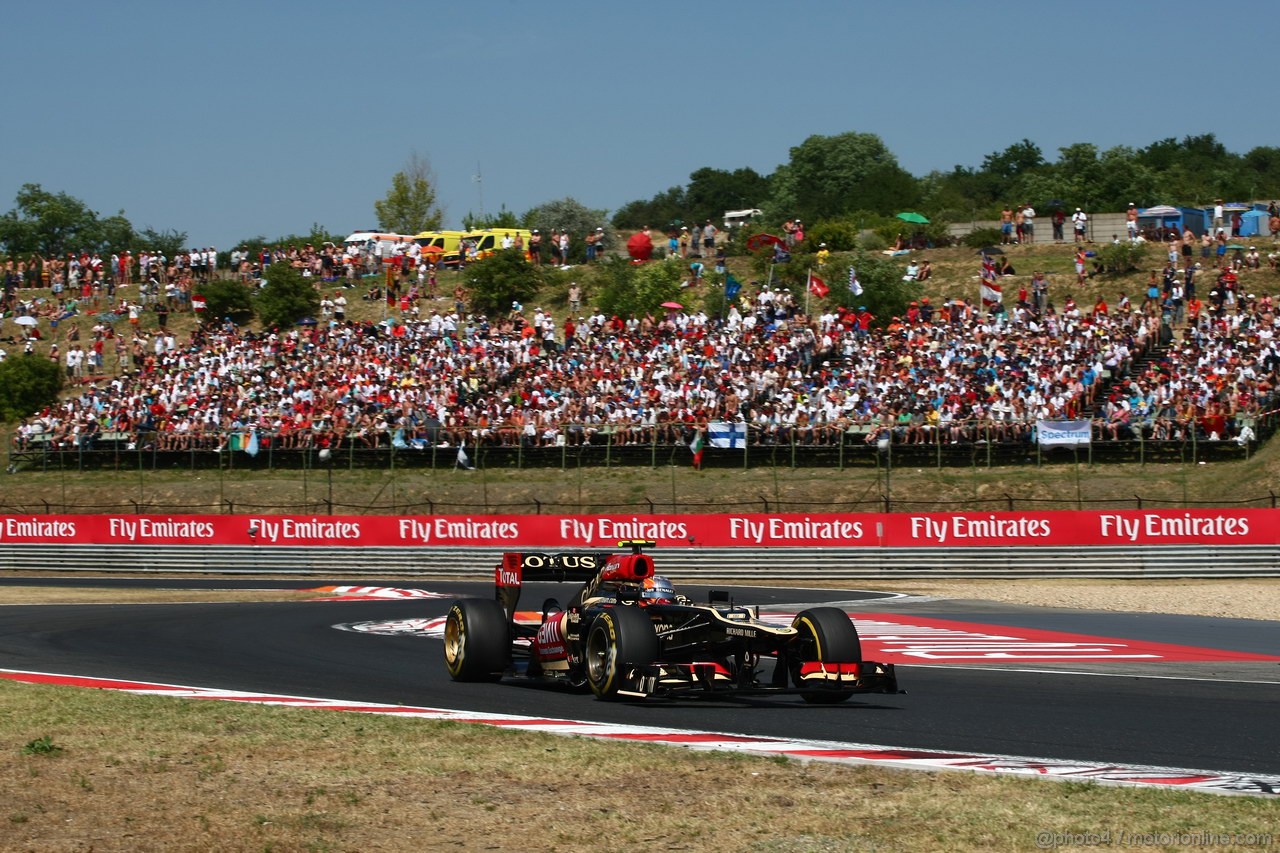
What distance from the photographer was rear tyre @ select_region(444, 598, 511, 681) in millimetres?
12828

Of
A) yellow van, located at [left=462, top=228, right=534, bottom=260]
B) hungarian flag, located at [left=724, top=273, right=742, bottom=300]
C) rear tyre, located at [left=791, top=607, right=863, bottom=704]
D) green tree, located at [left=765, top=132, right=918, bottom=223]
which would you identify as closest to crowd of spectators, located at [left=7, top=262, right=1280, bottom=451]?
hungarian flag, located at [left=724, top=273, right=742, bottom=300]

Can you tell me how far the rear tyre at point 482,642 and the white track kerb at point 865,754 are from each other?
1.33 m

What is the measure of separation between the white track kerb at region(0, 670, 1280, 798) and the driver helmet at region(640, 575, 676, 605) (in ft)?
5.63

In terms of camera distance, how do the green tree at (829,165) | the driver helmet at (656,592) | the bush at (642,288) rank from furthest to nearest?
the green tree at (829,165) → the bush at (642,288) → the driver helmet at (656,592)

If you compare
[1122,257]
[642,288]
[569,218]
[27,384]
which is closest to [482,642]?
[642,288]

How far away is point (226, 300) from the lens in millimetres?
52531

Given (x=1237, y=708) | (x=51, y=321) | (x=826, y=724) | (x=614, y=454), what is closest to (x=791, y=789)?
(x=826, y=724)

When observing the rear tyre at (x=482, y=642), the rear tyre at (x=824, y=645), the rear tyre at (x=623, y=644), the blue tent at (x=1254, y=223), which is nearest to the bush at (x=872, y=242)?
the blue tent at (x=1254, y=223)

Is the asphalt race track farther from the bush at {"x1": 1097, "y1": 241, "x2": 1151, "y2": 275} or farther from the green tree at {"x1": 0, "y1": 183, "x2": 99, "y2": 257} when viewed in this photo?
the green tree at {"x1": 0, "y1": 183, "x2": 99, "y2": 257}

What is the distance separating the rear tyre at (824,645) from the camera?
1094cm

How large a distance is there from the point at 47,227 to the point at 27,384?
7904cm

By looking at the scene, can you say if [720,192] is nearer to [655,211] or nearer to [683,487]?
[655,211]

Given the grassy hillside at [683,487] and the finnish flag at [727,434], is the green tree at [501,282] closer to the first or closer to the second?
the grassy hillside at [683,487]

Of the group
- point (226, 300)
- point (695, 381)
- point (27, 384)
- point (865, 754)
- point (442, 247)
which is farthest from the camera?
point (442, 247)
